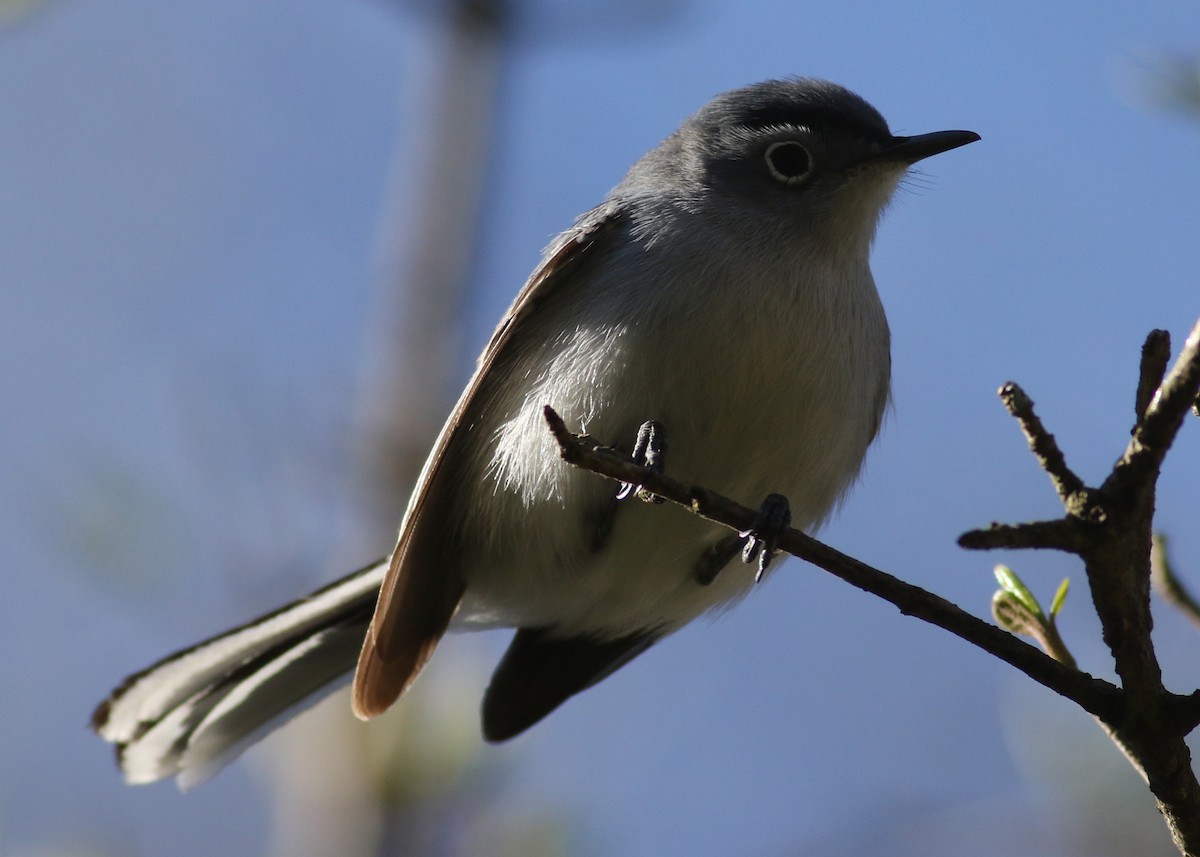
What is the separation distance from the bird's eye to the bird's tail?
1.48 meters

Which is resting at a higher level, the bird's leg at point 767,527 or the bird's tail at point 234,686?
the bird's leg at point 767,527

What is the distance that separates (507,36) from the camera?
4723mm

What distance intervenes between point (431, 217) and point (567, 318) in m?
2.16

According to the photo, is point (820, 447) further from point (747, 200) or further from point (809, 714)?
point (809, 714)

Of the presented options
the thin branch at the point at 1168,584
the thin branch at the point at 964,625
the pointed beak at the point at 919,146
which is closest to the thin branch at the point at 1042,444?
the thin branch at the point at 964,625

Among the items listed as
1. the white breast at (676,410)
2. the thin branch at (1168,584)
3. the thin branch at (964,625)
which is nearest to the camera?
the thin branch at (964,625)

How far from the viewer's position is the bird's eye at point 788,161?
3.26 metres

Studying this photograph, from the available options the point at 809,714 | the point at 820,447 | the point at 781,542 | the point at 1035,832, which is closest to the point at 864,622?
the point at 809,714

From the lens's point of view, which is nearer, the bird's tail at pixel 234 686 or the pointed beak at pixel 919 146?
the pointed beak at pixel 919 146

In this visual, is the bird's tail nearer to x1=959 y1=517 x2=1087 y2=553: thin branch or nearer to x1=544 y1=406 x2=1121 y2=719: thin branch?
x1=544 y1=406 x2=1121 y2=719: thin branch

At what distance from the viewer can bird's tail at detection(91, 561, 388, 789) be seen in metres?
3.33

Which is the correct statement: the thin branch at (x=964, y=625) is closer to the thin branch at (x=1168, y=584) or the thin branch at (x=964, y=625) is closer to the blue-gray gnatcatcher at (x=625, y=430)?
the thin branch at (x=1168, y=584)

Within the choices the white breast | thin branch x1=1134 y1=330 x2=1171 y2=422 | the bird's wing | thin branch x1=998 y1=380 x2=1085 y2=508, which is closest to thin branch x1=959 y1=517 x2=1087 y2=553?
thin branch x1=998 y1=380 x2=1085 y2=508

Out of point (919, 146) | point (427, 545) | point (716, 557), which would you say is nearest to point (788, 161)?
point (919, 146)
